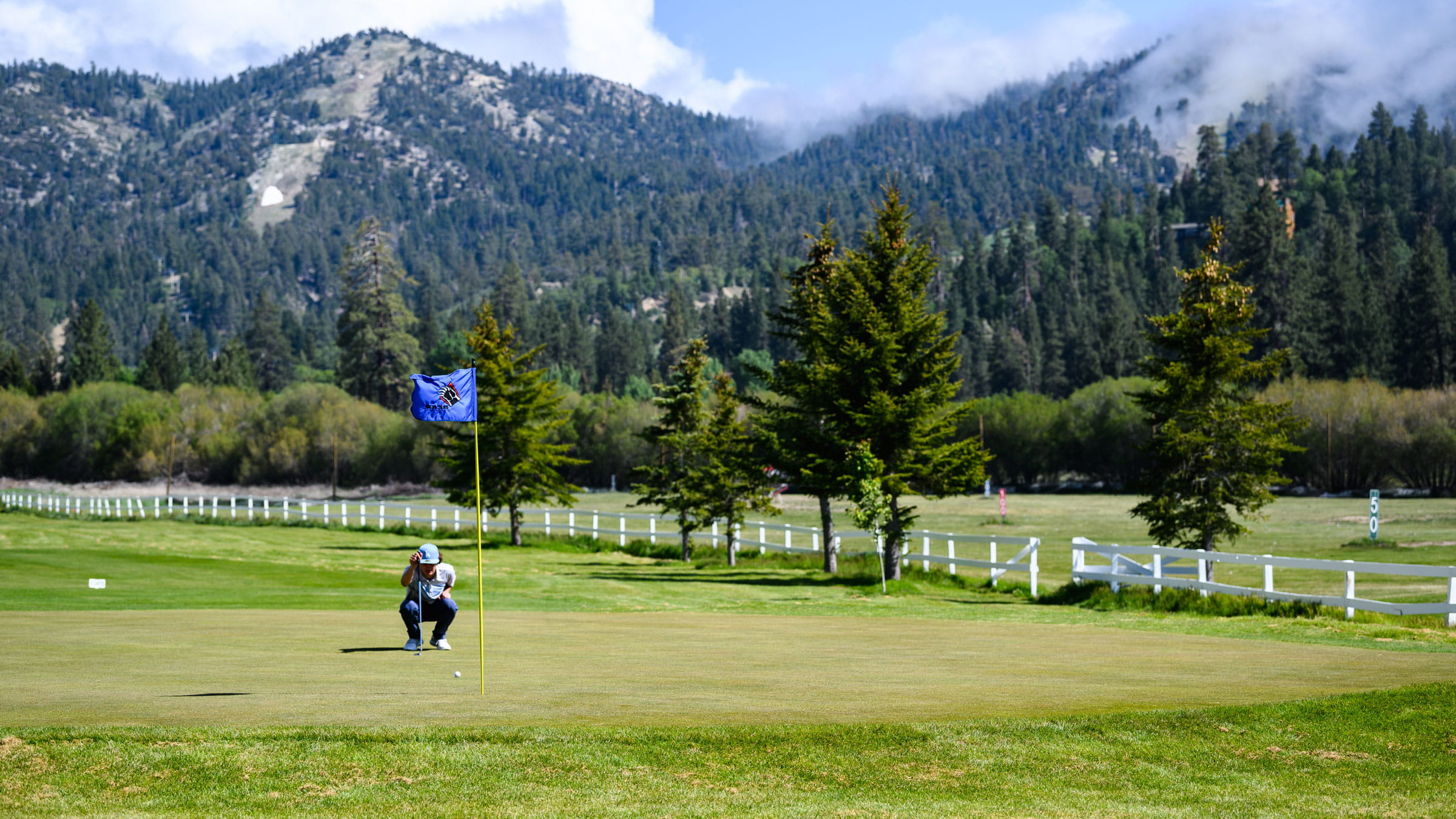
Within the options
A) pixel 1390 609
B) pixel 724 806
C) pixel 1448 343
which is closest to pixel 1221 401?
pixel 1390 609

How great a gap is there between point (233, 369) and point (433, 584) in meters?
169

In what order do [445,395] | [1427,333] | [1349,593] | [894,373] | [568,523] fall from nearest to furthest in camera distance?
[445,395] → [1349,593] → [894,373] → [568,523] → [1427,333]

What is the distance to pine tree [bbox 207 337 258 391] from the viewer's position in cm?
17312

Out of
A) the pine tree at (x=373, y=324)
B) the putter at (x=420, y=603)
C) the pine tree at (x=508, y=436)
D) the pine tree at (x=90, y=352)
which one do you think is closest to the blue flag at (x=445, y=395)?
the putter at (x=420, y=603)

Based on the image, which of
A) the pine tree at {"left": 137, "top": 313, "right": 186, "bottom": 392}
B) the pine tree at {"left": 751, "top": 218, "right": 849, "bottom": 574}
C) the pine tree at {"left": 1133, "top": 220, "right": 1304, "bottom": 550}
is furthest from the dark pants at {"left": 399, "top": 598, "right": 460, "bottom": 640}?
the pine tree at {"left": 137, "top": 313, "right": 186, "bottom": 392}

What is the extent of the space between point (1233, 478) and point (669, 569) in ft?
55.2

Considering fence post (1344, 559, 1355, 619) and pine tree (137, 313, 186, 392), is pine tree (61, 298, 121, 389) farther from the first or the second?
fence post (1344, 559, 1355, 619)

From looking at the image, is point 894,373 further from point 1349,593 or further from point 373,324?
point 373,324

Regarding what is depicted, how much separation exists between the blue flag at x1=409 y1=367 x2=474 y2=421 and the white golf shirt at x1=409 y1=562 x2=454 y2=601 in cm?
351

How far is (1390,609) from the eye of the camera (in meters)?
22.6

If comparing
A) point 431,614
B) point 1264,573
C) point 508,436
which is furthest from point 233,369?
point 431,614

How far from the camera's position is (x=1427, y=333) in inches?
5330

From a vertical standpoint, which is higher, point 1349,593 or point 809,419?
point 809,419

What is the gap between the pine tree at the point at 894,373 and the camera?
→ 118 ft
